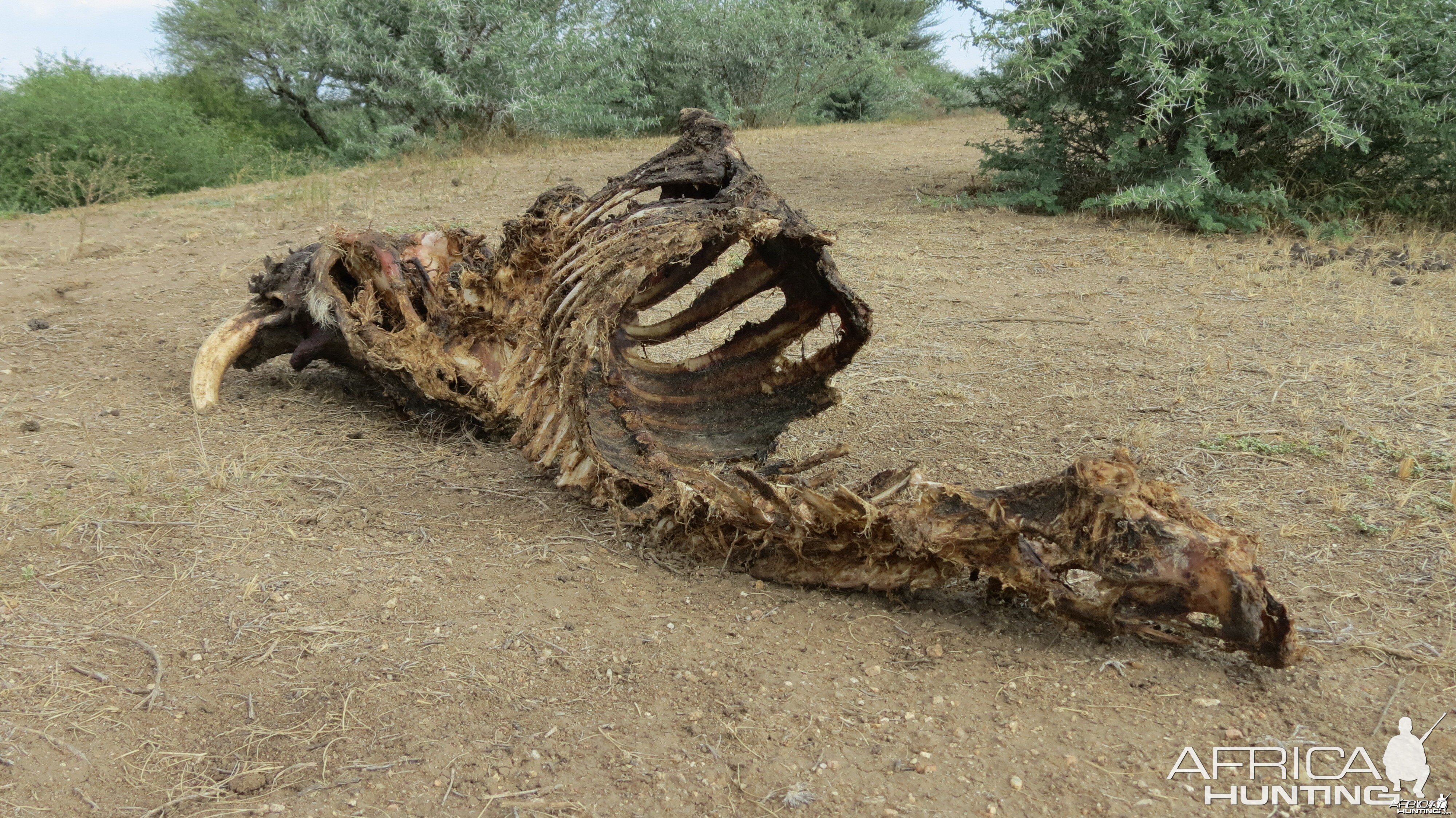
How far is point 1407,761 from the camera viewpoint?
1.86m

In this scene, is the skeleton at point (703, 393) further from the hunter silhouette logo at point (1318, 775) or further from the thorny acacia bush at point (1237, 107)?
the thorny acacia bush at point (1237, 107)

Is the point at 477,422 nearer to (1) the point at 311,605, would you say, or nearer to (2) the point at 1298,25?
(1) the point at 311,605

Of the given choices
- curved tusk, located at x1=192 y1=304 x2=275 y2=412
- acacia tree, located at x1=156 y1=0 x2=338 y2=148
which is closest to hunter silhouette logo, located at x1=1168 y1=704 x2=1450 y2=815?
curved tusk, located at x1=192 y1=304 x2=275 y2=412

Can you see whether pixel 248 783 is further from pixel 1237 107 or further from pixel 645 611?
pixel 1237 107

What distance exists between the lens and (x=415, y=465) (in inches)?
134

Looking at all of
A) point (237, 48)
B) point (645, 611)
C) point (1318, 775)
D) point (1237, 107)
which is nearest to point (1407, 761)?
point (1318, 775)

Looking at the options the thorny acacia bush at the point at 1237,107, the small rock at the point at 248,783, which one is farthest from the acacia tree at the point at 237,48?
the small rock at the point at 248,783

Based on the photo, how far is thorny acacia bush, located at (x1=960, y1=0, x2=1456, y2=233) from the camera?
629 centimetres

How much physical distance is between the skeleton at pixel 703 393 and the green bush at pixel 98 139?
7.83 metres

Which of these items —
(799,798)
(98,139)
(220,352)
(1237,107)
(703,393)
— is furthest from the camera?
(98,139)

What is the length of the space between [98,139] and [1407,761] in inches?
516

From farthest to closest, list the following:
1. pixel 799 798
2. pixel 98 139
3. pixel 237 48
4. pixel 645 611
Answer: pixel 237 48 → pixel 98 139 → pixel 645 611 → pixel 799 798

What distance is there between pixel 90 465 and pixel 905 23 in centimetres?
1939

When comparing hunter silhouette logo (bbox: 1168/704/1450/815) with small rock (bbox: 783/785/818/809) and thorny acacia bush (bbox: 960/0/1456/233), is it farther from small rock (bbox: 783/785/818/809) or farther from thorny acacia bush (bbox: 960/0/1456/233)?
thorny acacia bush (bbox: 960/0/1456/233)
